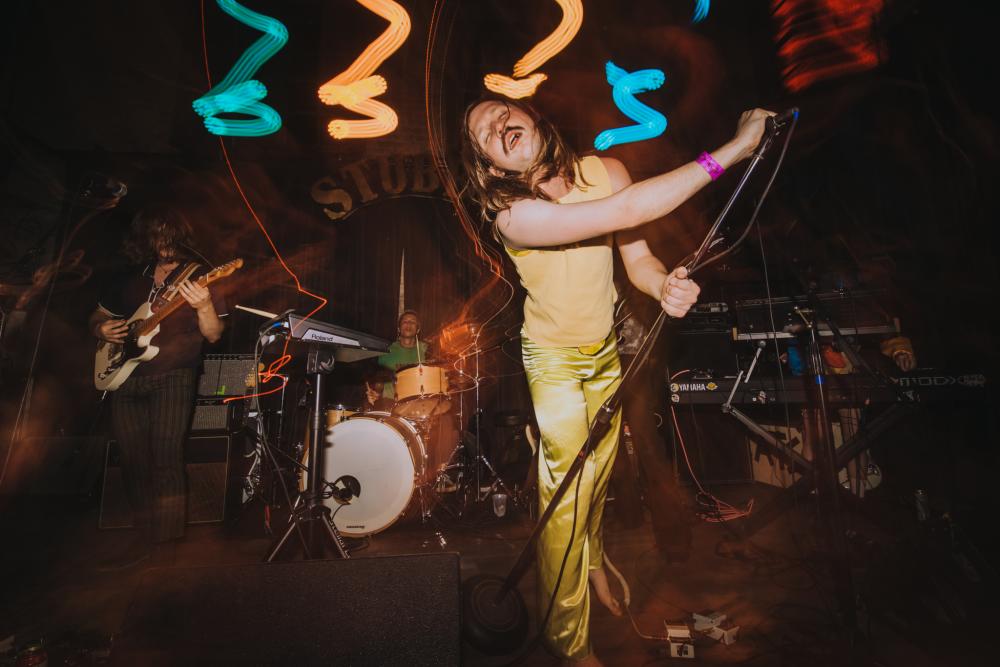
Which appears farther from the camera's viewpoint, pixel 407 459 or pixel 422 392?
pixel 422 392

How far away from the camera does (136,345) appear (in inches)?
125

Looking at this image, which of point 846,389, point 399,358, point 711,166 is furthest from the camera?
point 399,358

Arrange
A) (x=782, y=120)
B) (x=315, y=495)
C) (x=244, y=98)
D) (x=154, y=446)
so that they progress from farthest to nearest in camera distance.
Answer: (x=244, y=98)
(x=154, y=446)
(x=315, y=495)
(x=782, y=120)

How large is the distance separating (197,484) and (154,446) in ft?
5.73

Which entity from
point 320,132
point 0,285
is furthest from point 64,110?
point 0,285

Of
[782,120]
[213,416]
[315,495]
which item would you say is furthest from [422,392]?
[782,120]

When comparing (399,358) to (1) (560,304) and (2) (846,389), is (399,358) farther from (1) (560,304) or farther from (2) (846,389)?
(2) (846,389)

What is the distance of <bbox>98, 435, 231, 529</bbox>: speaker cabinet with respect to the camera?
4.27 m

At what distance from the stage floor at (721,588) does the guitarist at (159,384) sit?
1.08ft

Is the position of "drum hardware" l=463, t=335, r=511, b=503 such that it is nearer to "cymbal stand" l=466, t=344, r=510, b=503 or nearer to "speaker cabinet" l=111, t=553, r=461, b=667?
"cymbal stand" l=466, t=344, r=510, b=503

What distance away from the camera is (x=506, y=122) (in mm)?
1741

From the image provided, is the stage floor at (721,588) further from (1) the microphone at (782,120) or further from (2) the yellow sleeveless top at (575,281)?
(1) the microphone at (782,120)

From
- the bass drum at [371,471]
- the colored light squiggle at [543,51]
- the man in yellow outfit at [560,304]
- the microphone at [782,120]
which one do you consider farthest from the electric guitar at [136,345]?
the microphone at [782,120]

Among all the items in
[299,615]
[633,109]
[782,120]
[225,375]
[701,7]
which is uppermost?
[701,7]
